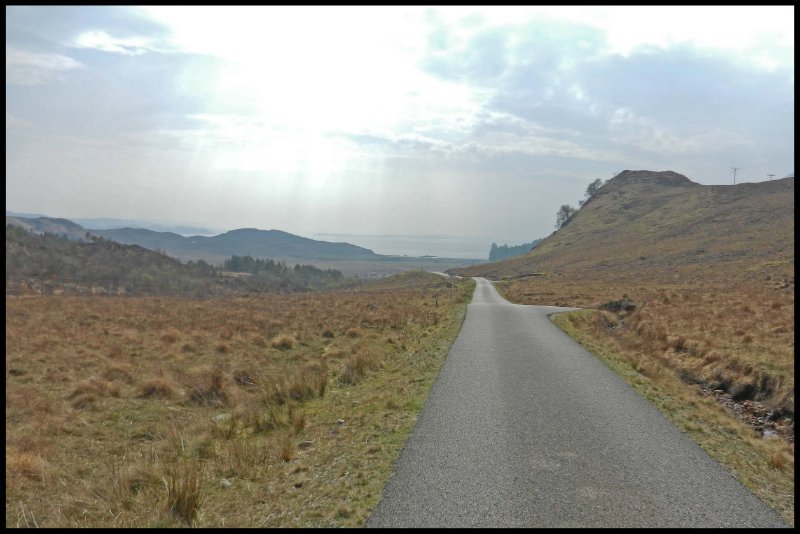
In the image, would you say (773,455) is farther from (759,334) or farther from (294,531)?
(759,334)

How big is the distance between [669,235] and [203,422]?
123 meters

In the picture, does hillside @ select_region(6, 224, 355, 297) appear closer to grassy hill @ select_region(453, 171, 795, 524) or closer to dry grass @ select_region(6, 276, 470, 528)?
dry grass @ select_region(6, 276, 470, 528)

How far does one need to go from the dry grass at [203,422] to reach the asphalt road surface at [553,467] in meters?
0.58

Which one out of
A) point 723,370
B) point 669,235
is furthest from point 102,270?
point 669,235

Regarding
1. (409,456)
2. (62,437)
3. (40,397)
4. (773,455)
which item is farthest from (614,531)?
(40,397)

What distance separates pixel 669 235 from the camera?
113 metres

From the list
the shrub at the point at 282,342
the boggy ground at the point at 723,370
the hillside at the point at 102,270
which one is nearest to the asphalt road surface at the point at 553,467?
the boggy ground at the point at 723,370

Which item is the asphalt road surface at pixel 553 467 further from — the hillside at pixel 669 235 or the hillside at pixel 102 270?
the hillside at pixel 102 270

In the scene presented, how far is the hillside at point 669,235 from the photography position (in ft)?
238

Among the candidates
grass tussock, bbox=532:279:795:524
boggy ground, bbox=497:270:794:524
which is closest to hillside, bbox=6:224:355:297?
boggy ground, bbox=497:270:794:524

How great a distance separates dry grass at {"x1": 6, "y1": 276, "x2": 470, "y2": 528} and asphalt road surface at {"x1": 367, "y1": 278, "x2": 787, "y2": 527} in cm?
58

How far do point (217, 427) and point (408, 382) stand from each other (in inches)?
168

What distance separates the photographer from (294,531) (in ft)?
16.1

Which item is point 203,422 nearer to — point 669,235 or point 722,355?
point 722,355
